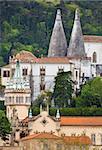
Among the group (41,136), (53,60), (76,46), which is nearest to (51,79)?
(53,60)

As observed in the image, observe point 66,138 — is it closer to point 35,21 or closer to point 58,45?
point 58,45

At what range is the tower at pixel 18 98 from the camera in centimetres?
10625

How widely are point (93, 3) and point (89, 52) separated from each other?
1417 inches

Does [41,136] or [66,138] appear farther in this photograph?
[66,138]

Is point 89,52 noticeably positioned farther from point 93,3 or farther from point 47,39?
point 93,3

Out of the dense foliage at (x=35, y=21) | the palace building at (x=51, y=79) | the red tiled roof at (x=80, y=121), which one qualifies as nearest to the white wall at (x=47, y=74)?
the palace building at (x=51, y=79)

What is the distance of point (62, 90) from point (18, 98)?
587 centimetres

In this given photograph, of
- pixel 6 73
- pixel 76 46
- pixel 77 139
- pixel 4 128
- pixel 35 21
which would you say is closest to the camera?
pixel 77 139

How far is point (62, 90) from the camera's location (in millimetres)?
111438

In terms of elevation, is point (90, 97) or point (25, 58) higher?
point (25, 58)

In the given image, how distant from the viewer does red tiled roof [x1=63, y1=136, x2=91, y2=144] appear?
101025mm

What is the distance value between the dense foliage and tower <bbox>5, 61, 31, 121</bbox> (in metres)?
28.6

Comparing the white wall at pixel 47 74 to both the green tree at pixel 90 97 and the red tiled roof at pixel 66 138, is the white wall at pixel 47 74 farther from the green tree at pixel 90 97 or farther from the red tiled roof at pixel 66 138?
the red tiled roof at pixel 66 138

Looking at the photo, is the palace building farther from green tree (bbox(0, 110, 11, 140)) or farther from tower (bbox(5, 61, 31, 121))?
green tree (bbox(0, 110, 11, 140))
